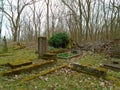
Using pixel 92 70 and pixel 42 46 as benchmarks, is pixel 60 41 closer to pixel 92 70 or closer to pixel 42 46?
pixel 42 46

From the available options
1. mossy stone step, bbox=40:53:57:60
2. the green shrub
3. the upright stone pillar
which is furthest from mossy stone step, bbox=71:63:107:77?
the green shrub

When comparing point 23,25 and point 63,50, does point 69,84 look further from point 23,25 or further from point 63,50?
point 23,25

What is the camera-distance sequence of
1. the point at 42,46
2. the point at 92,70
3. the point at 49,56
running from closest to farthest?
the point at 92,70
the point at 49,56
the point at 42,46

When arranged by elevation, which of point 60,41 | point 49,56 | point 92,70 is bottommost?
point 92,70

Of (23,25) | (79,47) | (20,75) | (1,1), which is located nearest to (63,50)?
(79,47)

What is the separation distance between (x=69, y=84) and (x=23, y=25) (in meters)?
34.3

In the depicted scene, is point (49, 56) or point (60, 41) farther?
point (60, 41)

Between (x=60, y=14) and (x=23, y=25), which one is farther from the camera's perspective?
(x=23, y=25)

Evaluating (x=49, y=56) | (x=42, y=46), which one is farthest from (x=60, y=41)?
(x=49, y=56)

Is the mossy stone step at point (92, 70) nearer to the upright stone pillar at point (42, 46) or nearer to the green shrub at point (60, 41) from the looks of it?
the upright stone pillar at point (42, 46)

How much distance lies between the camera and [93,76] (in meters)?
6.41

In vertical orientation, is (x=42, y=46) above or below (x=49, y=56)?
above

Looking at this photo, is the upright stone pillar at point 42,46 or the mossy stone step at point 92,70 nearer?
the mossy stone step at point 92,70

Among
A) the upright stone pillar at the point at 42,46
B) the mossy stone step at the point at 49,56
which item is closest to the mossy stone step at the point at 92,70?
the mossy stone step at the point at 49,56
